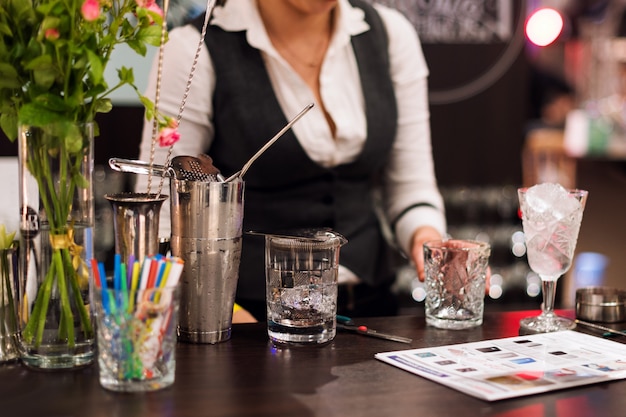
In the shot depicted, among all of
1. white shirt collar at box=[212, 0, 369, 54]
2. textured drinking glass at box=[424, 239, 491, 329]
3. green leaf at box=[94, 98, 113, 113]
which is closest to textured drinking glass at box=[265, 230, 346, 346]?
textured drinking glass at box=[424, 239, 491, 329]

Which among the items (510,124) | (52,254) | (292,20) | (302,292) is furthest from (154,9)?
(510,124)

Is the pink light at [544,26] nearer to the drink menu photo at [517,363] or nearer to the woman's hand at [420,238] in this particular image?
the woman's hand at [420,238]

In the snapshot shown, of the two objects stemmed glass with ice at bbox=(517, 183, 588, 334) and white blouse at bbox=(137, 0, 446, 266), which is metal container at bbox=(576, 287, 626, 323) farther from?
white blouse at bbox=(137, 0, 446, 266)

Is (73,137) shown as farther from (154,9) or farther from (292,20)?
(292,20)

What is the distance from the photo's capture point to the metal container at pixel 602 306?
1.49m

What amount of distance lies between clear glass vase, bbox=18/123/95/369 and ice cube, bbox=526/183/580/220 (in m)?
0.75

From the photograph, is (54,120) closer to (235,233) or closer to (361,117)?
(235,233)

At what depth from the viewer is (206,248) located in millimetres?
1276

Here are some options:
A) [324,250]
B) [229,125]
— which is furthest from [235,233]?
[229,125]

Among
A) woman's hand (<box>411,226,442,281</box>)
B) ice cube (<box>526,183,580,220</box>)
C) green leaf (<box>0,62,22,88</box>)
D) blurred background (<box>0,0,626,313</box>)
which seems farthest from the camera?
blurred background (<box>0,0,626,313</box>)

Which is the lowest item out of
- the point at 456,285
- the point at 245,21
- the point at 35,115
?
the point at 456,285

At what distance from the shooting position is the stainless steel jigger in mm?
1274

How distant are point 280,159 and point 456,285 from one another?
721 mm

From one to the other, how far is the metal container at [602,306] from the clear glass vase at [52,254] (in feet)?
2.88
